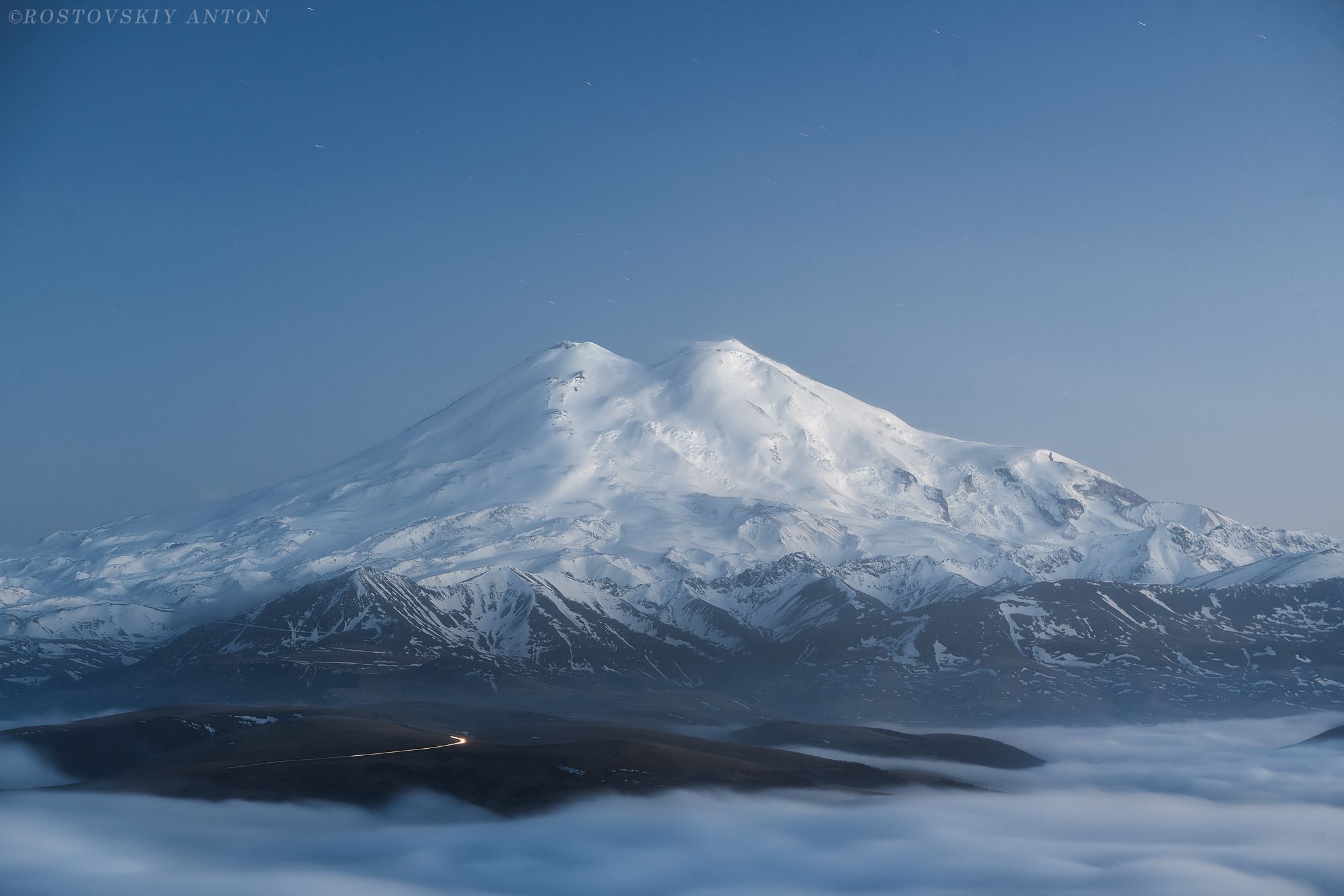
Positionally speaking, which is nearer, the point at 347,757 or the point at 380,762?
the point at 380,762

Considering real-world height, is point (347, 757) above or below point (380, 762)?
above

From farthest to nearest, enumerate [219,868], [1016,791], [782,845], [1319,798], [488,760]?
[1319,798] → [1016,791] → [488,760] → [782,845] → [219,868]

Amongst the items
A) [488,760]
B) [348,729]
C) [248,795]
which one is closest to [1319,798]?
[488,760]

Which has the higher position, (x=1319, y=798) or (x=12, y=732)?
(x=12, y=732)

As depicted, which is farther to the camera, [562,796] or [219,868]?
[562,796]

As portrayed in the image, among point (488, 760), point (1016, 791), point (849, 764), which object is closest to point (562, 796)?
point (488, 760)

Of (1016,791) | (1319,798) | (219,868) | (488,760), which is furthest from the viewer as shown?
(1319,798)

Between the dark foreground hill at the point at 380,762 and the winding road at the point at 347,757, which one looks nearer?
the dark foreground hill at the point at 380,762

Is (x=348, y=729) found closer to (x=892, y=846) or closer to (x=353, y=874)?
(x=353, y=874)

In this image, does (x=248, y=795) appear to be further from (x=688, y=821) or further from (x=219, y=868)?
(x=688, y=821)

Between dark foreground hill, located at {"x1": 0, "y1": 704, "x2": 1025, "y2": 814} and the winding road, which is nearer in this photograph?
dark foreground hill, located at {"x1": 0, "y1": 704, "x2": 1025, "y2": 814}
